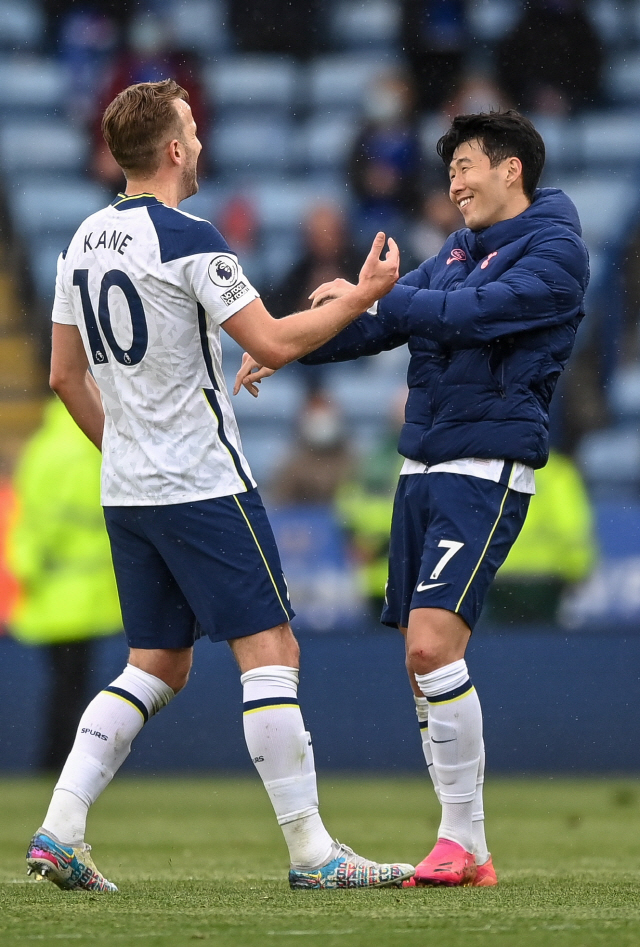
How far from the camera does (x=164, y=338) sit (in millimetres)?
3436

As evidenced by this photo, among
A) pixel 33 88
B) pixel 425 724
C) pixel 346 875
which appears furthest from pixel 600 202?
pixel 346 875

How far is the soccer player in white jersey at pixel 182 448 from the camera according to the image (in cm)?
340

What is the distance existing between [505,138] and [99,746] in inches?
71.3

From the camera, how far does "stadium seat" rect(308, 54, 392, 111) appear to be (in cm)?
1156

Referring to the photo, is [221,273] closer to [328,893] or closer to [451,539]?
[451,539]

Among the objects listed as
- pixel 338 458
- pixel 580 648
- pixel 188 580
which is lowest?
pixel 580 648

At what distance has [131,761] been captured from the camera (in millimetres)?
8070

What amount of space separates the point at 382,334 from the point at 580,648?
14.6 feet

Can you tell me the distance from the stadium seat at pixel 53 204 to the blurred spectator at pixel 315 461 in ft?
8.36

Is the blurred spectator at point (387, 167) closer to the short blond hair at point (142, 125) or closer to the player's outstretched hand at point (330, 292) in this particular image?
the player's outstretched hand at point (330, 292)

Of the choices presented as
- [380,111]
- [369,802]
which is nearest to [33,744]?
[369,802]

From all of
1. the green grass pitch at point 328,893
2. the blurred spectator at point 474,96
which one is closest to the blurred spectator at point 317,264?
the blurred spectator at point 474,96

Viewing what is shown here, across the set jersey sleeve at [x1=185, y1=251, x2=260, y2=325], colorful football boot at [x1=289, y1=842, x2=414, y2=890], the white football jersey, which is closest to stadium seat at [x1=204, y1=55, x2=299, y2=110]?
the white football jersey

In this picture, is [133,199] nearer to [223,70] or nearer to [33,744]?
[33,744]
